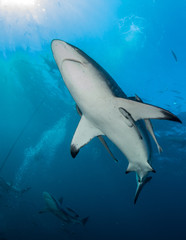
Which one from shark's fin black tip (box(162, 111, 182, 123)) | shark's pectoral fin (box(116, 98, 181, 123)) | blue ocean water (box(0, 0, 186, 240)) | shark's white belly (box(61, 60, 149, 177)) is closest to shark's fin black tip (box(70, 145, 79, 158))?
shark's white belly (box(61, 60, 149, 177))

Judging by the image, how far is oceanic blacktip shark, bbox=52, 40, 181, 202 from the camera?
7.08ft

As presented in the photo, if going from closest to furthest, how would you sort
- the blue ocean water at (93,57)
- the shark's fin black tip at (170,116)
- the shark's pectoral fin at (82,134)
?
1. the shark's fin black tip at (170,116)
2. the shark's pectoral fin at (82,134)
3. the blue ocean water at (93,57)

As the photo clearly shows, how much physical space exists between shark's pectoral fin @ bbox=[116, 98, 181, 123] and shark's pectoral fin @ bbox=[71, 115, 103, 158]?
3.26 feet

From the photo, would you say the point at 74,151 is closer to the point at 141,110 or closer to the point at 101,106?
the point at 101,106

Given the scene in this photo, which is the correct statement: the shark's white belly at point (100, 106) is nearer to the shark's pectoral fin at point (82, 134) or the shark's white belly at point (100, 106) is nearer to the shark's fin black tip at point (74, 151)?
the shark's pectoral fin at point (82, 134)

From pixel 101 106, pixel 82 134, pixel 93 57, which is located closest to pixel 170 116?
pixel 101 106

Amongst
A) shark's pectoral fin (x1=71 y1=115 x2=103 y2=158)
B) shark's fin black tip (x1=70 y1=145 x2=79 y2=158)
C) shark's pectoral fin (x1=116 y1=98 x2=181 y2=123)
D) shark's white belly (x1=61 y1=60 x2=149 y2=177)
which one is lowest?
shark's fin black tip (x1=70 y1=145 x2=79 y2=158)

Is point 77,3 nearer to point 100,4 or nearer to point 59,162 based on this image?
point 100,4

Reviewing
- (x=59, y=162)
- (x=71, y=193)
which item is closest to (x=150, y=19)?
(x=59, y=162)

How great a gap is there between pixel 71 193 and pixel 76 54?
273 ft

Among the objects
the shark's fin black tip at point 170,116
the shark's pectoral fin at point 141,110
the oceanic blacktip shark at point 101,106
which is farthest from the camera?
the shark's pectoral fin at point 141,110

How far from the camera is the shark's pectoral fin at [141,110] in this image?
2406mm

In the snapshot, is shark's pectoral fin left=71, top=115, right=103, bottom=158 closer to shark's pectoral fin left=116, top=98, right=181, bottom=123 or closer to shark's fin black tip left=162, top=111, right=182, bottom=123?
shark's pectoral fin left=116, top=98, right=181, bottom=123

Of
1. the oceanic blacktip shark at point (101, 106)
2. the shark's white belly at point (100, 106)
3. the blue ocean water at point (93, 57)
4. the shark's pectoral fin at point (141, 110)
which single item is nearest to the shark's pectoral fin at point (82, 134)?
the oceanic blacktip shark at point (101, 106)
